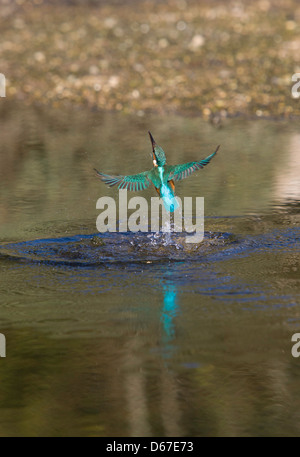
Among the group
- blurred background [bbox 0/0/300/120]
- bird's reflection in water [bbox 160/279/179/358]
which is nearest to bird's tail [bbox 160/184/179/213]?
bird's reflection in water [bbox 160/279/179/358]

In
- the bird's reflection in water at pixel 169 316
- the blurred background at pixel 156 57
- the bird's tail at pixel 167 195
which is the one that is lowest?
the bird's reflection in water at pixel 169 316

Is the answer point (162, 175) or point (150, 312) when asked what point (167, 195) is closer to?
point (162, 175)

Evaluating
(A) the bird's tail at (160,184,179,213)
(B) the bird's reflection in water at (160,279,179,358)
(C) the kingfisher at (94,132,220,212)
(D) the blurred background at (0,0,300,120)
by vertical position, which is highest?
(D) the blurred background at (0,0,300,120)

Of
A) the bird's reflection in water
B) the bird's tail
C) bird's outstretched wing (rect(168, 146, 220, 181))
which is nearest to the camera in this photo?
the bird's reflection in water

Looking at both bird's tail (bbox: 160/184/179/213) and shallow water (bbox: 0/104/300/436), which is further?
bird's tail (bbox: 160/184/179/213)

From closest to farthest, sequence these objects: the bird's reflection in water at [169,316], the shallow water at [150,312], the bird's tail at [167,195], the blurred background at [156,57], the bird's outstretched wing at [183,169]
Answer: the shallow water at [150,312] < the bird's reflection in water at [169,316] < the bird's outstretched wing at [183,169] < the bird's tail at [167,195] < the blurred background at [156,57]

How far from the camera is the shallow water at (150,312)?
577 centimetres

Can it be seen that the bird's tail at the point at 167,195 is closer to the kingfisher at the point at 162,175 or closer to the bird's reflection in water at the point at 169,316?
the kingfisher at the point at 162,175

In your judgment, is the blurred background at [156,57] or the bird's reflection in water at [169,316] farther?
the blurred background at [156,57]

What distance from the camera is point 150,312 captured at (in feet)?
24.1

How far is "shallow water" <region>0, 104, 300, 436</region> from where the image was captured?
227 inches

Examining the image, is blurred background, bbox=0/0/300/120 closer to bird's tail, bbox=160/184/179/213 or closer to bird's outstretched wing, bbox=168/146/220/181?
bird's tail, bbox=160/184/179/213

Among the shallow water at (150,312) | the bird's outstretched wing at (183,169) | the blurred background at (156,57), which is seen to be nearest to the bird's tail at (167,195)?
the bird's outstretched wing at (183,169)
